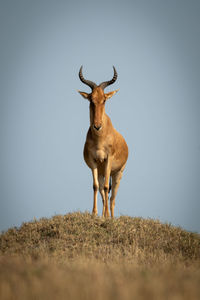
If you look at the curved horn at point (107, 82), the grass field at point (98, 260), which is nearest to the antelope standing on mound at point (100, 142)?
the curved horn at point (107, 82)

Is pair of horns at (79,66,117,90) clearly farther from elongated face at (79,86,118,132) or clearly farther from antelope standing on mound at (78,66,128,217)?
elongated face at (79,86,118,132)

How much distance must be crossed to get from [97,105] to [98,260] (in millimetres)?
6461

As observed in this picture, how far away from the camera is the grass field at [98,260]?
4.32m

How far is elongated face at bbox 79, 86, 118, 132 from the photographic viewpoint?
45.6 feet

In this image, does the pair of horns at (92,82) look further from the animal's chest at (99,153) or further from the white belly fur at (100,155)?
the white belly fur at (100,155)

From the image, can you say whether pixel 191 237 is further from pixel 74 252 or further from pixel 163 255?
pixel 74 252

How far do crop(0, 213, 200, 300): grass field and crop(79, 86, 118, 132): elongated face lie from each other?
10.4ft

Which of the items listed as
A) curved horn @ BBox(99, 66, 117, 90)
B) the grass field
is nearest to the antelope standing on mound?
curved horn @ BBox(99, 66, 117, 90)

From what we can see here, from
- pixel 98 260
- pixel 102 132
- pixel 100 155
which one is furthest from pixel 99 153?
pixel 98 260

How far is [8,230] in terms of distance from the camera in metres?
13.5

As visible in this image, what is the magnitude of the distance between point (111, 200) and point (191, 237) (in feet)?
15.6

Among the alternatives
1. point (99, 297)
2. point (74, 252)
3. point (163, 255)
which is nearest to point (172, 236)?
point (163, 255)

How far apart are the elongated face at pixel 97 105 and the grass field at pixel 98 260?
3185mm

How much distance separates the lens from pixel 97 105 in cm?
1411
